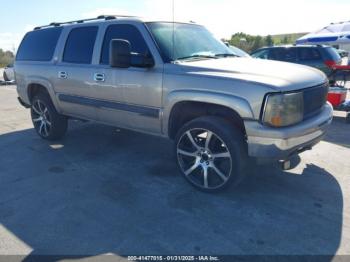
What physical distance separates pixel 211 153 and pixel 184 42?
5.15 feet

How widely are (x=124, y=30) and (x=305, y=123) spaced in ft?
8.73

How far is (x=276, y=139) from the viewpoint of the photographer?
332 cm

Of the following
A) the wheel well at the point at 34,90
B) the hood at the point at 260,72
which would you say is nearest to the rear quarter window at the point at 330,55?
the hood at the point at 260,72

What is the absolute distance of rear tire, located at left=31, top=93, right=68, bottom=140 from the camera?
5992 mm

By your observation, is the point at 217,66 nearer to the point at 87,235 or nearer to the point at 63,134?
the point at 87,235

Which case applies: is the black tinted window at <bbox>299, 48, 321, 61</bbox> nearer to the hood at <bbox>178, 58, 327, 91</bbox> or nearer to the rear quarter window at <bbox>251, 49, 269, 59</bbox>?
the rear quarter window at <bbox>251, 49, 269, 59</bbox>

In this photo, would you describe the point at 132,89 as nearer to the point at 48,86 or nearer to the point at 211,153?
Answer: the point at 211,153

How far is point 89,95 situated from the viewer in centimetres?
510

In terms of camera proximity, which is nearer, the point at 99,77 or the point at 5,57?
the point at 99,77

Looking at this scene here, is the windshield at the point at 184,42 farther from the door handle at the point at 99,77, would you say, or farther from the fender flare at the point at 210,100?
the door handle at the point at 99,77

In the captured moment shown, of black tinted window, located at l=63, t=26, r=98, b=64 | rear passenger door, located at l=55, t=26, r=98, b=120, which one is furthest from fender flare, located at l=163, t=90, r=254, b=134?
black tinted window, located at l=63, t=26, r=98, b=64

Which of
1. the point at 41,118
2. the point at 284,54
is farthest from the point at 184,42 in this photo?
the point at 284,54

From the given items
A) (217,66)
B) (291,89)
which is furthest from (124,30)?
(291,89)

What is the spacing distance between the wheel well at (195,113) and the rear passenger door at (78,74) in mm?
1489
